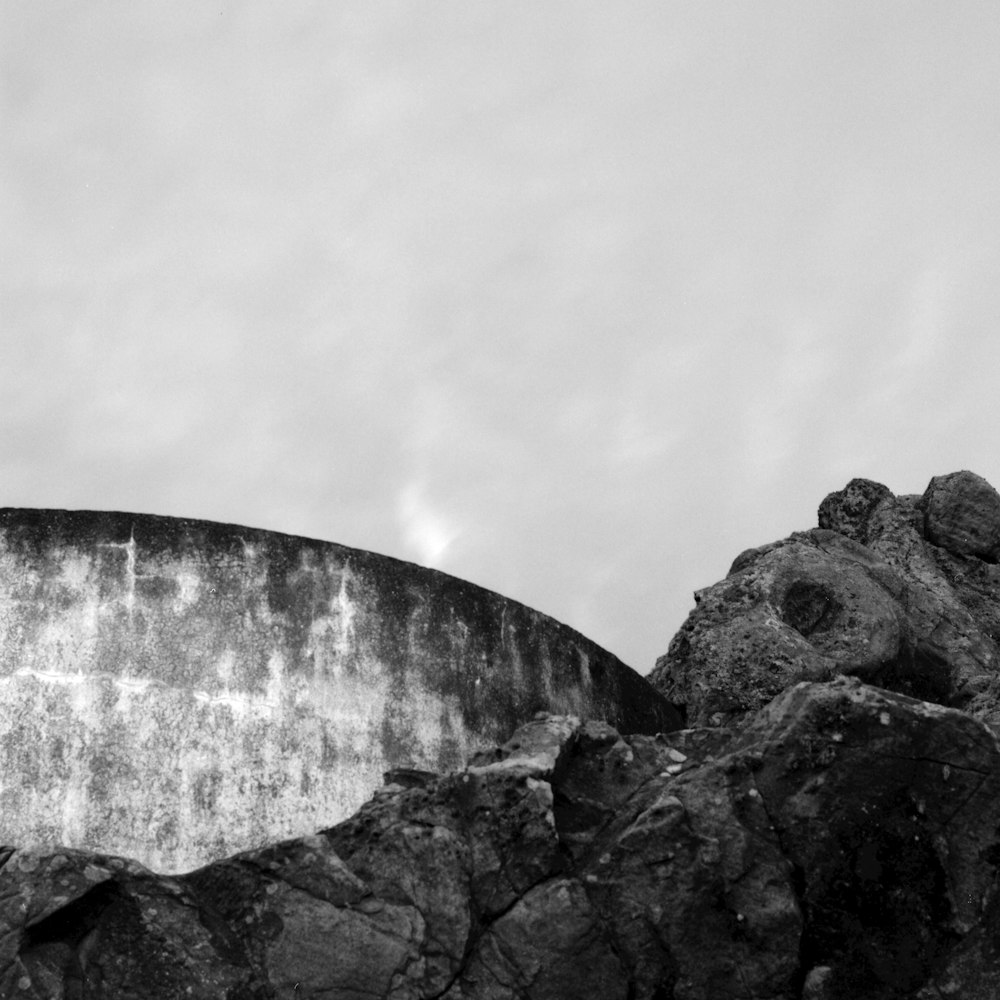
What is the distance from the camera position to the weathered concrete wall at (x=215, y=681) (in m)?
8.05

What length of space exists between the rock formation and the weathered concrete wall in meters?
1.05

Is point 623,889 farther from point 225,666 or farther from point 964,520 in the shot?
point 964,520

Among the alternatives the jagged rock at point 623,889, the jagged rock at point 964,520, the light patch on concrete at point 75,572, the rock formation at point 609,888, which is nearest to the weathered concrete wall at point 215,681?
the light patch on concrete at point 75,572

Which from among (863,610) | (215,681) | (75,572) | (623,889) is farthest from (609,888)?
(863,610)

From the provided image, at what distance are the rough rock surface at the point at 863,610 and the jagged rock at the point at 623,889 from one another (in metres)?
2.15

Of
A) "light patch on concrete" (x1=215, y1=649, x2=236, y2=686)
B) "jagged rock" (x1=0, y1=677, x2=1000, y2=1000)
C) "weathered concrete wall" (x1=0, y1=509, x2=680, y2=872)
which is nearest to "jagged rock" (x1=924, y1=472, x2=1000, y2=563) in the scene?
"weathered concrete wall" (x1=0, y1=509, x2=680, y2=872)

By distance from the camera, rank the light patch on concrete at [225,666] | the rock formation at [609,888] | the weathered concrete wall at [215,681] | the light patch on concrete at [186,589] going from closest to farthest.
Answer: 1. the rock formation at [609,888]
2. the weathered concrete wall at [215,681]
3. the light patch on concrete at [225,666]
4. the light patch on concrete at [186,589]

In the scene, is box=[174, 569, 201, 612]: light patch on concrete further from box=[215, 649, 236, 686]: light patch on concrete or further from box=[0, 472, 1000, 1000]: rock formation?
box=[0, 472, 1000, 1000]: rock formation

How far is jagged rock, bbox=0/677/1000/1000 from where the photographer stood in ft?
22.1

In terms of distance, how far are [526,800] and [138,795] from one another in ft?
6.71

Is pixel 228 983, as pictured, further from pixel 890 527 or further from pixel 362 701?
pixel 890 527

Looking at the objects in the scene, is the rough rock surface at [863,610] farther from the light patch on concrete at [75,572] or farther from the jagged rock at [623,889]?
the light patch on concrete at [75,572]

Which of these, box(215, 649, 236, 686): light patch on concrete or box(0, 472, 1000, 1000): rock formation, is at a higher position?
box(215, 649, 236, 686): light patch on concrete

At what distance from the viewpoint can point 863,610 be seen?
11000 millimetres
